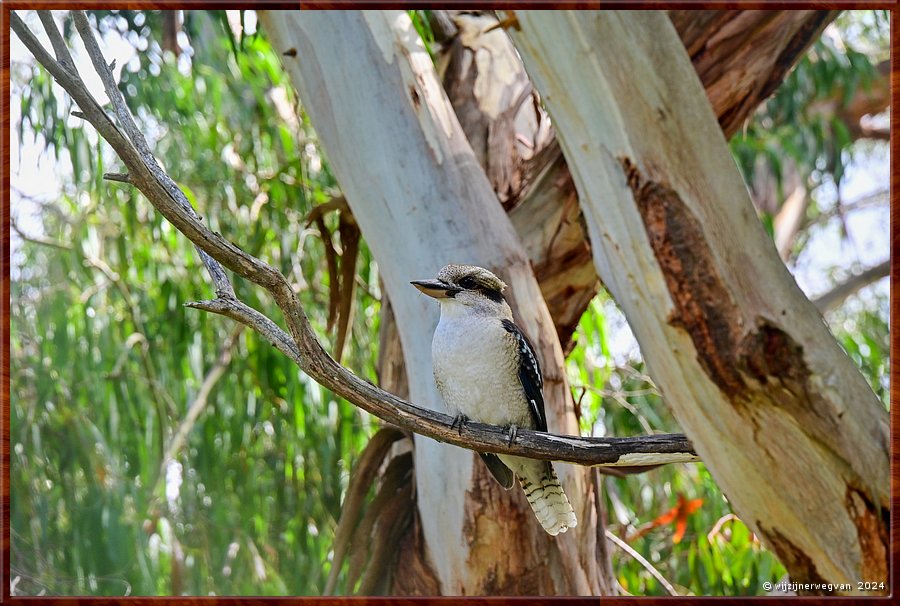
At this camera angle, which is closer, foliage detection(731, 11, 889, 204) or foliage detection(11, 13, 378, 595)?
foliage detection(11, 13, 378, 595)

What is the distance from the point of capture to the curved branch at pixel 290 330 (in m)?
1.14

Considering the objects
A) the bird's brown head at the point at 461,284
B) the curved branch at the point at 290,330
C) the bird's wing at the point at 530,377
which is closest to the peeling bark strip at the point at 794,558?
the curved branch at the point at 290,330

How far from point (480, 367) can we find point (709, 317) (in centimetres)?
40

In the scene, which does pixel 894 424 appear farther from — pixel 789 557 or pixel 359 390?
pixel 359 390

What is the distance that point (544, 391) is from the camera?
164 cm

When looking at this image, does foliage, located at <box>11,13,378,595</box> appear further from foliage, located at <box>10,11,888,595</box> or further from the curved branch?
the curved branch

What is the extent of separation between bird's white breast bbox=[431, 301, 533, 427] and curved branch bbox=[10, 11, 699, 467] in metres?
0.07

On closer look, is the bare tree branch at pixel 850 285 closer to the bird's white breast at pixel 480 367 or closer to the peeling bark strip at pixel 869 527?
the peeling bark strip at pixel 869 527

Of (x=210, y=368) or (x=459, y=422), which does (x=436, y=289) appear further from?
(x=210, y=368)

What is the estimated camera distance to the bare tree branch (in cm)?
147

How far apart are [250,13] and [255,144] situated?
0.95 m

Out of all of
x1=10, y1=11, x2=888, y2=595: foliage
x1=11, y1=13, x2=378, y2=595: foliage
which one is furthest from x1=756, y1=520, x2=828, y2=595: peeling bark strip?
x1=11, y1=13, x2=378, y2=595: foliage

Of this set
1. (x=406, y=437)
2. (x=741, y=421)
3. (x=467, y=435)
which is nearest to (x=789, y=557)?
(x=741, y=421)

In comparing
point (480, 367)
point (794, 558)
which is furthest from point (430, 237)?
point (794, 558)
